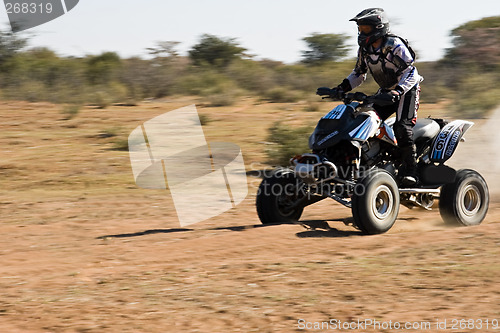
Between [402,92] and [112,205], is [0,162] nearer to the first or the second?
[112,205]

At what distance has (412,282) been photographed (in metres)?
6.17

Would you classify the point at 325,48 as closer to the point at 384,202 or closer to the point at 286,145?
the point at 286,145

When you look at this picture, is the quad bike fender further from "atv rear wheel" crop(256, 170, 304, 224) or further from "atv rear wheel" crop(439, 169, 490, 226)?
"atv rear wheel" crop(256, 170, 304, 224)

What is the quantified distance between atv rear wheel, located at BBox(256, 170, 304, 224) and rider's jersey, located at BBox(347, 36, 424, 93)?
159cm

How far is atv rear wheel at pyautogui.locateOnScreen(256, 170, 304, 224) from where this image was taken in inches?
346

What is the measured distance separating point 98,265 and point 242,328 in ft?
8.09

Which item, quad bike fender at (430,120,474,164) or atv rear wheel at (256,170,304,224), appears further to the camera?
quad bike fender at (430,120,474,164)

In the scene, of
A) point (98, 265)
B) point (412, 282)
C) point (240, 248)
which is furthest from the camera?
point (240, 248)

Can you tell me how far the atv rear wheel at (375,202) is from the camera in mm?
8031

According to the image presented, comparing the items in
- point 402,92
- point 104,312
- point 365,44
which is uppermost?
point 365,44

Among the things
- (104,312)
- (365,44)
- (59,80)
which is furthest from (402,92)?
(59,80)

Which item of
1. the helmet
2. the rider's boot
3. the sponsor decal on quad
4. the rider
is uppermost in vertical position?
the helmet

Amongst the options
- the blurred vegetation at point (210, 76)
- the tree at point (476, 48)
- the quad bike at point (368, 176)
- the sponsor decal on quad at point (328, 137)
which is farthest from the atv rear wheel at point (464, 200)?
the tree at point (476, 48)

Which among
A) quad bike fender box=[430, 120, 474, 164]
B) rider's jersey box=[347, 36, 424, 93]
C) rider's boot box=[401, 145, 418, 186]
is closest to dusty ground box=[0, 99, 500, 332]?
rider's boot box=[401, 145, 418, 186]
